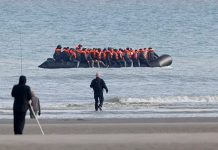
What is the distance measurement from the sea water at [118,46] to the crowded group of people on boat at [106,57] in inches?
16.5

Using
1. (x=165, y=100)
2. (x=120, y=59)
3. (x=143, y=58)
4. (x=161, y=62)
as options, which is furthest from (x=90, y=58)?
(x=165, y=100)

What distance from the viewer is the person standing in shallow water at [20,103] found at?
15711mm

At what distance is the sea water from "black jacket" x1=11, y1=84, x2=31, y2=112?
697 cm

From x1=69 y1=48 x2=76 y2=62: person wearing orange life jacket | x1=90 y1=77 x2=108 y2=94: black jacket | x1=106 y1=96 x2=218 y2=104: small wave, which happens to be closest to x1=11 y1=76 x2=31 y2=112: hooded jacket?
x1=90 y1=77 x2=108 y2=94: black jacket

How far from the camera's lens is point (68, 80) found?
144 ft

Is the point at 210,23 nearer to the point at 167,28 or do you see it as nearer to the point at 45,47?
the point at 167,28

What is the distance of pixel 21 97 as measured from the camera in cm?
1574

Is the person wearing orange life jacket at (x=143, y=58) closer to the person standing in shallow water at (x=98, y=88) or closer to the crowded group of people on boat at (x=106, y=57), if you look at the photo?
the crowded group of people on boat at (x=106, y=57)

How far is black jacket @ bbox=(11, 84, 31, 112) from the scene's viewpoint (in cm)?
1571

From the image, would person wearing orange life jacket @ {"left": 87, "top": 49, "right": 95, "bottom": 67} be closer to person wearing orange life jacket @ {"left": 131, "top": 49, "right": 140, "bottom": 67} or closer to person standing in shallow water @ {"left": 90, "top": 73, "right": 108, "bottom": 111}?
person wearing orange life jacket @ {"left": 131, "top": 49, "right": 140, "bottom": 67}

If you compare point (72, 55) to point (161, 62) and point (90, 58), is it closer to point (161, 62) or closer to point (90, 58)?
point (90, 58)

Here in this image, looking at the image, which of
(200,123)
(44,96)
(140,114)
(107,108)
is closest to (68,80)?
(44,96)

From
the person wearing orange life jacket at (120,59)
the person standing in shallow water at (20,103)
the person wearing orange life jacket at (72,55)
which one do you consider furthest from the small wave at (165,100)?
the person wearing orange life jacket at (120,59)

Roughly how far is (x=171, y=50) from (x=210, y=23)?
2554 cm
